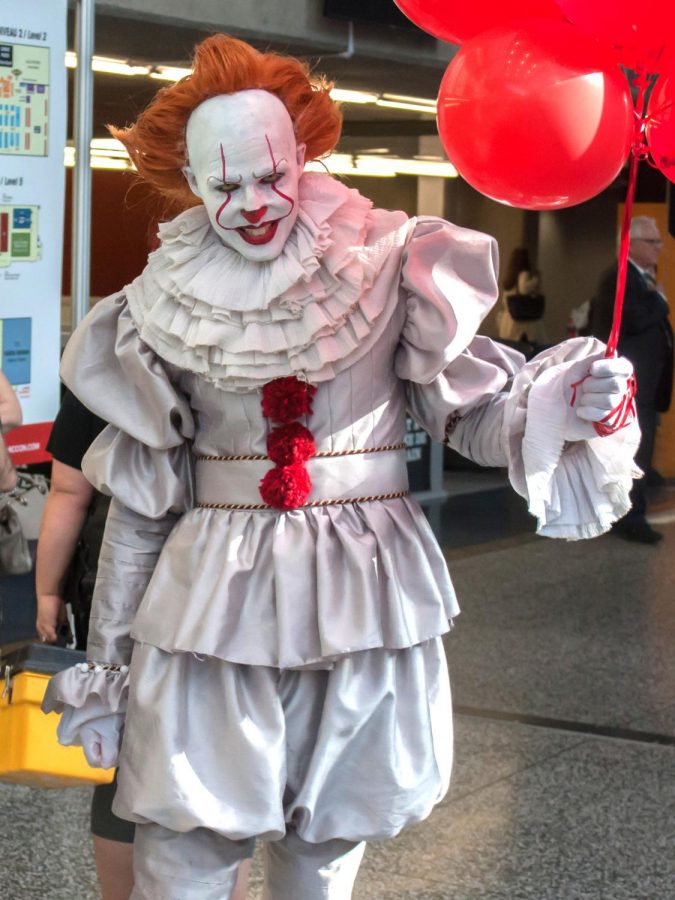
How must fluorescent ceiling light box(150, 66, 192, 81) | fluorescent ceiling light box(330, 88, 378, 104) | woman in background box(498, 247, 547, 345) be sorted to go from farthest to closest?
woman in background box(498, 247, 547, 345) → fluorescent ceiling light box(330, 88, 378, 104) → fluorescent ceiling light box(150, 66, 192, 81)

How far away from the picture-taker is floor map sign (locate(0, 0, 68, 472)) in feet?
12.8

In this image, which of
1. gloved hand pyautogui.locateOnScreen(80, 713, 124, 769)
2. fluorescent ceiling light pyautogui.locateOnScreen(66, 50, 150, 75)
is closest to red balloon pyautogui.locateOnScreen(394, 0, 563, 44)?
gloved hand pyautogui.locateOnScreen(80, 713, 124, 769)

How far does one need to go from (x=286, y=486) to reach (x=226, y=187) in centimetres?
49

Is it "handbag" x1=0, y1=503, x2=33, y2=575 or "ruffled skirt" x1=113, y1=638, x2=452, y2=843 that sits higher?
"handbag" x1=0, y1=503, x2=33, y2=575

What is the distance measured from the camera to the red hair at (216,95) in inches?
93.1

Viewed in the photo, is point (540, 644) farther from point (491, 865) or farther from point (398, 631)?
point (398, 631)

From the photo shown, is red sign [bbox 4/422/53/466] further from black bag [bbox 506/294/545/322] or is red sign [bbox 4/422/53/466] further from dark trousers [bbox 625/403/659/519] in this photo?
black bag [bbox 506/294/545/322]

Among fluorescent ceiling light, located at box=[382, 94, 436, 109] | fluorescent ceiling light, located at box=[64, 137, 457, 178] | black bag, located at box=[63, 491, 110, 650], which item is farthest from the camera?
→ fluorescent ceiling light, located at box=[64, 137, 457, 178]

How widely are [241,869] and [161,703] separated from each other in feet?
1.72

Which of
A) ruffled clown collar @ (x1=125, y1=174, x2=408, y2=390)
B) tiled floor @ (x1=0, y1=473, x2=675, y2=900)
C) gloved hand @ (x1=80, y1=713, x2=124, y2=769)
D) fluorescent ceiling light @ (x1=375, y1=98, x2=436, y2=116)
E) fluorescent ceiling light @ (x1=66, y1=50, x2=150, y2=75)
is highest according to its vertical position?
fluorescent ceiling light @ (x1=375, y1=98, x2=436, y2=116)

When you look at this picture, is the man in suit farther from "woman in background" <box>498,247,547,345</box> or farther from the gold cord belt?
the gold cord belt

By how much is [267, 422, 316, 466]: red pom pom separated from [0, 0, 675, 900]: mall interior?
501mm

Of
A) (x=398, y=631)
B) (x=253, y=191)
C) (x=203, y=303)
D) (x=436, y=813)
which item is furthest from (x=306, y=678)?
(x=436, y=813)

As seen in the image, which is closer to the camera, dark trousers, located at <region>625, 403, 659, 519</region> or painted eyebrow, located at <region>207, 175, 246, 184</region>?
painted eyebrow, located at <region>207, 175, 246, 184</region>
